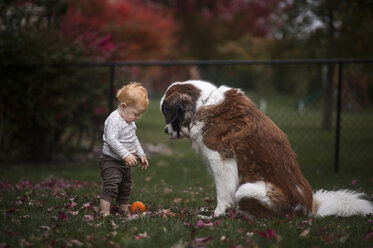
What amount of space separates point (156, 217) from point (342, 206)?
5.79 ft

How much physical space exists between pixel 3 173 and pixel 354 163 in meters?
6.78

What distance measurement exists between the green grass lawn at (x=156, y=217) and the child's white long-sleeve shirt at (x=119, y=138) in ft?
2.02

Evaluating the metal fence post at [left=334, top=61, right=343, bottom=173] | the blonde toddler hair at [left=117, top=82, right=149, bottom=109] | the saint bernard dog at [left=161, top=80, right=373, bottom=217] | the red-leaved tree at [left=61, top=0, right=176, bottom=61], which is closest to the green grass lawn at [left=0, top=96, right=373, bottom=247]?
the saint bernard dog at [left=161, top=80, right=373, bottom=217]

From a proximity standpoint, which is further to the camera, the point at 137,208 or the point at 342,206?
the point at 137,208

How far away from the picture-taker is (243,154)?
3.38m

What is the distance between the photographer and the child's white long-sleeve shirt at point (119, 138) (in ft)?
11.7

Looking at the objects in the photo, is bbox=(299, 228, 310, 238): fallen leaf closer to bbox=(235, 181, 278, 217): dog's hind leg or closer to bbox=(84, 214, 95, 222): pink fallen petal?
bbox=(235, 181, 278, 217): dog's hind leg

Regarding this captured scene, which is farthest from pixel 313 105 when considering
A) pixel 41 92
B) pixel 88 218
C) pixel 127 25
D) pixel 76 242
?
pixel 76 242

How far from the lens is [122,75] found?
8.41 metres

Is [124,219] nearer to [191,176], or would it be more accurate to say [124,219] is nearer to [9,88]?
[191,176]

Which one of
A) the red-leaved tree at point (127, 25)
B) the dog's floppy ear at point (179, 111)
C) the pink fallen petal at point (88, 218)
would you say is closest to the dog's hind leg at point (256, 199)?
the dog's floppy ear at point (179, 111)

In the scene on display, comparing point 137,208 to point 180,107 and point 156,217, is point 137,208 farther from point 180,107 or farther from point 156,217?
point 180,107

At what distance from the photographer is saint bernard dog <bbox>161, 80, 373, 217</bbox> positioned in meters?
3.32

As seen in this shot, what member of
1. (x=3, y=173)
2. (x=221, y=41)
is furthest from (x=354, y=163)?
(x=221, y=41)
